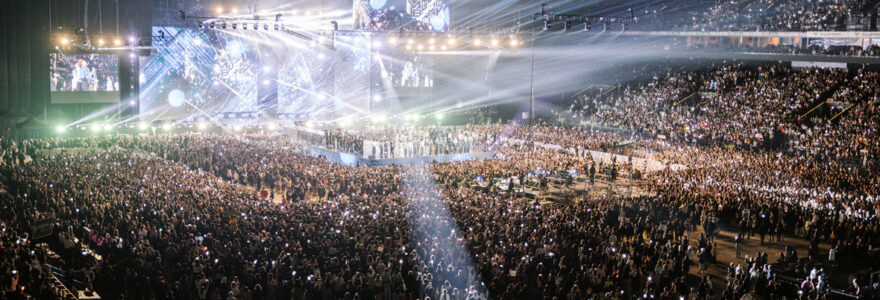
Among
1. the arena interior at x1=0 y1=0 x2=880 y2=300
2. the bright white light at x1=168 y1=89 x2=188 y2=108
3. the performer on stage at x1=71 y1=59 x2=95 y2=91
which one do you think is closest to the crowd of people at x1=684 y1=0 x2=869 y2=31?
the arena interior at x1=0 y1=0 x2=880 y2=300

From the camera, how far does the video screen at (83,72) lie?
105 feet

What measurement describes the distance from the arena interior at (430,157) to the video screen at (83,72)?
110 mm

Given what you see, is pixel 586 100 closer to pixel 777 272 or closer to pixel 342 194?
pixel 342 194

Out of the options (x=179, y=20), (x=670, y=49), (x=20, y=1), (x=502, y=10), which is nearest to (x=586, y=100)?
(x=670, y=49)

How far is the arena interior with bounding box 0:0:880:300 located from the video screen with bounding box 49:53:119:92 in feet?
0.36

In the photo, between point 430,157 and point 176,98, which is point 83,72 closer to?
point 176,98

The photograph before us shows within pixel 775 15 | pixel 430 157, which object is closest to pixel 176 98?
pixel 430 157

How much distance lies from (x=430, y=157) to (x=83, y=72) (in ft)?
60.8

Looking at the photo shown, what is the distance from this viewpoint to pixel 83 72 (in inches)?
1286

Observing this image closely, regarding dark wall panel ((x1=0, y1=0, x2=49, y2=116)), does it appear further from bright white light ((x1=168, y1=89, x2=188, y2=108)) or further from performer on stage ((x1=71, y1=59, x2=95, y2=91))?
bright white light ((x1=168, y1=89, x2=188, y2=108))

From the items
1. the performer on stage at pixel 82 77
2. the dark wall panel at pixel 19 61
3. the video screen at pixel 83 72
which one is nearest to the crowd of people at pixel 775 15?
the video screen at pixel 83 72

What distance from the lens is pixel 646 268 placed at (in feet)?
43.7

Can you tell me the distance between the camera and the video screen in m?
31.9

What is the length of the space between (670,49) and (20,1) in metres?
39.8
